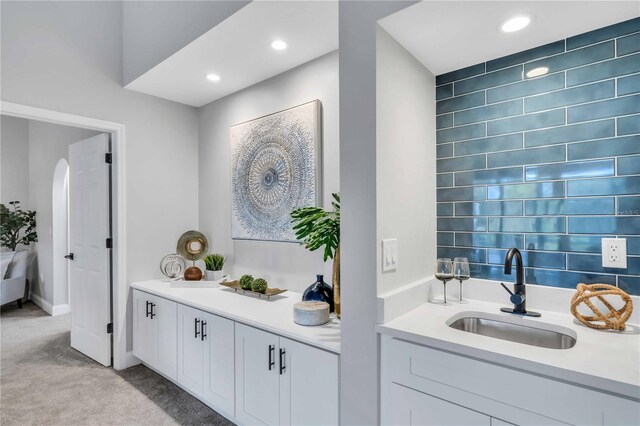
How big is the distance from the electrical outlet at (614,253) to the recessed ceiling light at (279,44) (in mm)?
1987

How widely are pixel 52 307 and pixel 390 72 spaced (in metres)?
5.25

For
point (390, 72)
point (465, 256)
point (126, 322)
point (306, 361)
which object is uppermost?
point (390, 72)

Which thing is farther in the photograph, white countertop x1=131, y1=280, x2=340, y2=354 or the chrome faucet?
white countertop x1=131, y1=280, x2=340, y2=354

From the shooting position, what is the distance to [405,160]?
1.62 meters

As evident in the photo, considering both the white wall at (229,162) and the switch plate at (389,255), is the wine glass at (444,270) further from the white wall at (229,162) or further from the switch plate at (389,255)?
the white wall at (229,162)

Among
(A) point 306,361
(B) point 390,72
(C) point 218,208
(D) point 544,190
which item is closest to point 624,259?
(D) point 544,190

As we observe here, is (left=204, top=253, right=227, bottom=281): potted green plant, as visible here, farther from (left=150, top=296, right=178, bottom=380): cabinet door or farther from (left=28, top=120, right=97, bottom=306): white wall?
(left=28, top=120, right=97, bottom=306): white wall

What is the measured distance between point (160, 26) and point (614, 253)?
303cm

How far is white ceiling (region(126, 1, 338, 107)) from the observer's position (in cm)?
187

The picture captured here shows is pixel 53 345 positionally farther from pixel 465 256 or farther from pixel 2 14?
pixel 465 256

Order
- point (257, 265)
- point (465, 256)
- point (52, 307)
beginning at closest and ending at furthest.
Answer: point (465, 256) → point (257, 265) → point (52, 307)

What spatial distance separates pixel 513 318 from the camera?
1.51 m

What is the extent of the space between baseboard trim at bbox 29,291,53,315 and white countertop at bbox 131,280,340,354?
2.77 meters

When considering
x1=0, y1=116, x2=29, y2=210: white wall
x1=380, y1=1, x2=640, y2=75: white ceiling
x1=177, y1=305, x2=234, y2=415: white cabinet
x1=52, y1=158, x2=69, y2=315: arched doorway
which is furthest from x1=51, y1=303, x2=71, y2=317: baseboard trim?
x1=380, y1=1, x2=640, y2=75: white ceiling
